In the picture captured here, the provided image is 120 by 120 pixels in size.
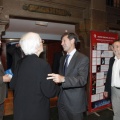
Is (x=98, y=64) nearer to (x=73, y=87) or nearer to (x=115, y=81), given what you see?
(x=115, y=81)

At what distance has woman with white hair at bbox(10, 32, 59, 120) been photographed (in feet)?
4.64

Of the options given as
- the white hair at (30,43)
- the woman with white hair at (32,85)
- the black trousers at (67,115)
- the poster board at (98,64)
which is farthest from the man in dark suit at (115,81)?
the white hair at (30,43)

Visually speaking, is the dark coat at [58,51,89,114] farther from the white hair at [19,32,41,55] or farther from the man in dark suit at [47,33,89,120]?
the white hair at [19,32,41,55]

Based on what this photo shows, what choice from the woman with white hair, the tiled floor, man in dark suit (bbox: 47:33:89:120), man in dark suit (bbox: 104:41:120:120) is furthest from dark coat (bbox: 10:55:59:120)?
the tiled floor

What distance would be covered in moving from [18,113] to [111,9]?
3.49m

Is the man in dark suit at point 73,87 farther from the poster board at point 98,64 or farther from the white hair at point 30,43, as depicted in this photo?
the poster board at point 98,64

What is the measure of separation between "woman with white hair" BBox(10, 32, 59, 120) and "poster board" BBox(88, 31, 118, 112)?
2102 mm

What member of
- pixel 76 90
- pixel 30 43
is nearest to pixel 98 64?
pixel 76 90

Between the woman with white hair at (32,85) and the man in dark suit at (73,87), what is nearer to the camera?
the woman with white hair at (32,85)

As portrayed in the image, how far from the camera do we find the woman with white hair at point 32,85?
4.64 feet

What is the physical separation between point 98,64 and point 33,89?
7.82 feet

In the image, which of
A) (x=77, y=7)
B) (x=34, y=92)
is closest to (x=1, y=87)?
(x=34, y=92)

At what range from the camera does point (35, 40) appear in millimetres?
1477

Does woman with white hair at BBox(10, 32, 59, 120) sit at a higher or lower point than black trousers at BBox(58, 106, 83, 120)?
higher
